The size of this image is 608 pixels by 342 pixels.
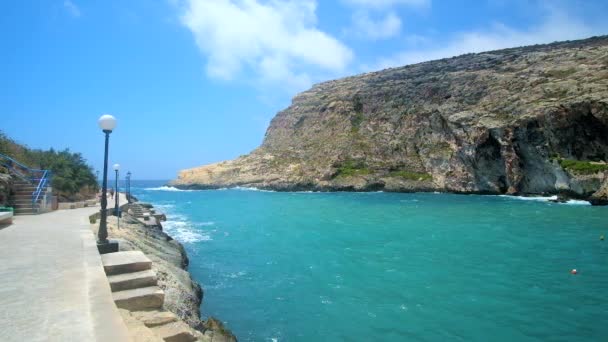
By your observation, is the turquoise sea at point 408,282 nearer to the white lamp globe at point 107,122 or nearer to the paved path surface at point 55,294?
the paved path surface at point 55,294

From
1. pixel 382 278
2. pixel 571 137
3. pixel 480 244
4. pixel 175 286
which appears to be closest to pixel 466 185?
pixel 571 137

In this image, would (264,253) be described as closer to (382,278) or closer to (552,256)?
(382,278)

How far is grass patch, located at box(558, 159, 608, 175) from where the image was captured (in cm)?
4944

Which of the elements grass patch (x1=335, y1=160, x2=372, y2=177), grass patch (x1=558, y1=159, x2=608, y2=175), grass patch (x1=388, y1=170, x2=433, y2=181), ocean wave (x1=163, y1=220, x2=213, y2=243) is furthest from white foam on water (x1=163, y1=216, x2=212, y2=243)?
grass patch (x1=388, y1=170, x2=433, y2=181)

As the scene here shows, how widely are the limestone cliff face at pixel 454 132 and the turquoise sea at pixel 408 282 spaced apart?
32.3 metres

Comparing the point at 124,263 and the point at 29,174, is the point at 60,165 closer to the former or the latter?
the point at 29,174

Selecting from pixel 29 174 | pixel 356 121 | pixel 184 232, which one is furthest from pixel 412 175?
pixel 29 174

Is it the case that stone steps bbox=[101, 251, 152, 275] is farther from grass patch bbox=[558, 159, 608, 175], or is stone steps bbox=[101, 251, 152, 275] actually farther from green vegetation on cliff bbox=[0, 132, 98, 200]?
grass patch bbox=[558, 159, 608, 175]

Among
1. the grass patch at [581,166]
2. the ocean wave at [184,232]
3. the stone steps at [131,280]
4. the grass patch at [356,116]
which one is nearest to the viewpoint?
the stone steps at [131,280]

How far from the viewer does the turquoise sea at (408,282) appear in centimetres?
→ 1086

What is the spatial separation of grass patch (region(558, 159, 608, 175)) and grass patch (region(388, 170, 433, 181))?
29215 millimetres

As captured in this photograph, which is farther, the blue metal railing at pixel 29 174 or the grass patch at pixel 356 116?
the grass patch at pixel 356 116

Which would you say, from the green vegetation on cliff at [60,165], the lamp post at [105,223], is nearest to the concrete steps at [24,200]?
the green vegetation on cliff at [60,165]

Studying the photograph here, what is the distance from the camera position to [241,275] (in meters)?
17.1
